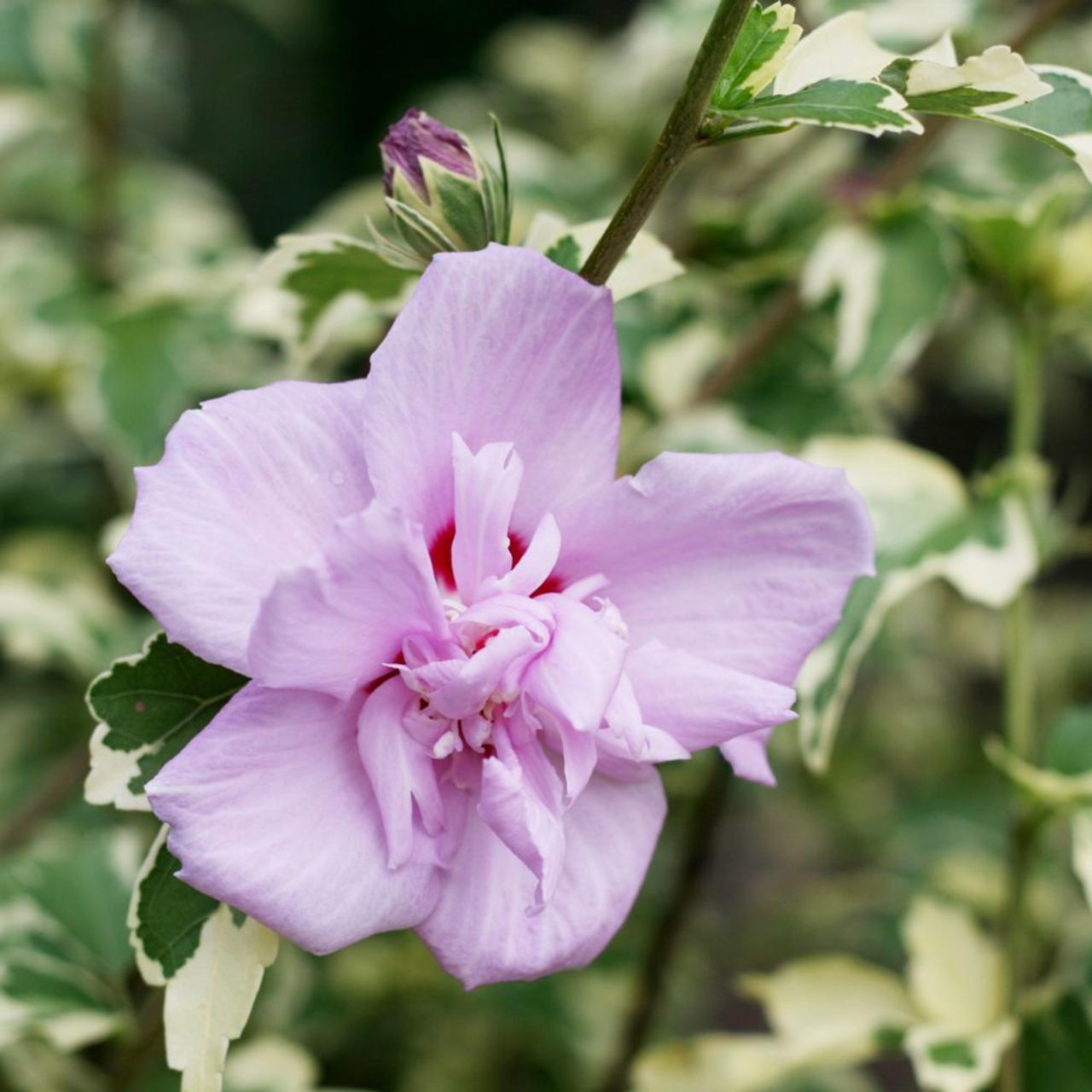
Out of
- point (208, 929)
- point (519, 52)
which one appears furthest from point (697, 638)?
point (519, 52)

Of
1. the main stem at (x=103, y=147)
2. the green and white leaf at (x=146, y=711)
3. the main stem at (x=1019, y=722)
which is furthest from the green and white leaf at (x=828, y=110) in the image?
the main stem at (x=103, y=147)

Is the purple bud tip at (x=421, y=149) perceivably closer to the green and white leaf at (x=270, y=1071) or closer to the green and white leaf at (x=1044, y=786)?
the green and white leaf at (x=1044, y=786)

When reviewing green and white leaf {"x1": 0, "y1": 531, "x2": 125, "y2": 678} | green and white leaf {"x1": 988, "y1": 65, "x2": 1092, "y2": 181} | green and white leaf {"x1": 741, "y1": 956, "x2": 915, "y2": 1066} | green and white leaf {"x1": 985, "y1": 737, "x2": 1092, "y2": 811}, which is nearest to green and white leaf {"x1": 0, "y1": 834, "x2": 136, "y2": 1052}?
green and white leaf {"x1": 0, "y1": 531, "x2": 125, "y2": 678}

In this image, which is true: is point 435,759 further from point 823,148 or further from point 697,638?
point 823,148

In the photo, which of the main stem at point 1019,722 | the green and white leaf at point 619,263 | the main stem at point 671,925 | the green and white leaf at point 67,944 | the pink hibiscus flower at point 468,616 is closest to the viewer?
the pink hibiscus flower at point 468,616

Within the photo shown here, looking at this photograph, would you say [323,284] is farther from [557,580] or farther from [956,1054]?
[956,1054]

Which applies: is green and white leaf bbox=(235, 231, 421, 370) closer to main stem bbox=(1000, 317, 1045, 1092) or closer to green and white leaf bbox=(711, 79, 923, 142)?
green and white leaf bbox=(711, 79, 923, 142)

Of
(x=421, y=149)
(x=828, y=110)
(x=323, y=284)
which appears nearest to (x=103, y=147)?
(x=323, y=284)
